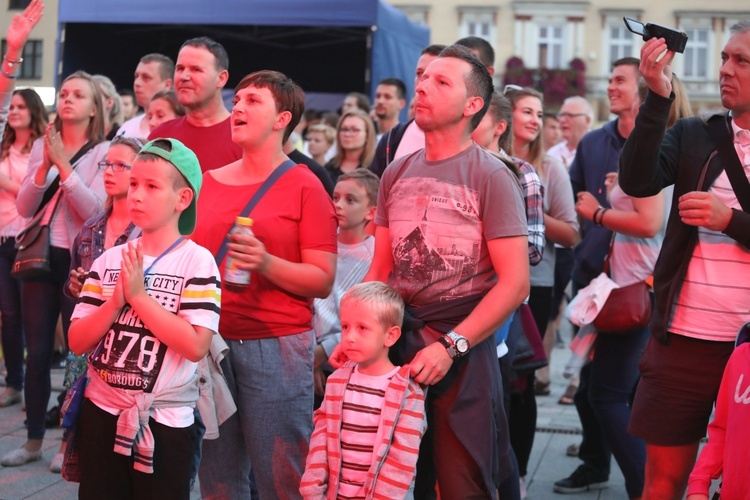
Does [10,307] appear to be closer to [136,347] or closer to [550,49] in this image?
[136,347]

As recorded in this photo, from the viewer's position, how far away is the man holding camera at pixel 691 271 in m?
3.74

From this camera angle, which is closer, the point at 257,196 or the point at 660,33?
the point at 660,33

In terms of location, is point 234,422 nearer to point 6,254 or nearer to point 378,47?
point 6,254

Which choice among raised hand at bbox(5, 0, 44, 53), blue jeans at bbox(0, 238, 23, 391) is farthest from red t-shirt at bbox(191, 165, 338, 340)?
blue jeans at bbox(0, 238, 23, 391)

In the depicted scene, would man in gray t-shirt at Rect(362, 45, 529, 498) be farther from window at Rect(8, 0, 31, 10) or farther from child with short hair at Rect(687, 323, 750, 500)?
window at Rect(8, 0, 31, 10)

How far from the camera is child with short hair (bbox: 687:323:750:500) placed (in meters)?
3.33

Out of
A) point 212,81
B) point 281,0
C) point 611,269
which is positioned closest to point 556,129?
point 281,0

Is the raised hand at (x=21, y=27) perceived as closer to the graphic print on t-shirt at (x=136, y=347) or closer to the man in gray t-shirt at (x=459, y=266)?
the graphic print on t-shirt at (x=136, y=347)

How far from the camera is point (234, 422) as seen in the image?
13.5 ft

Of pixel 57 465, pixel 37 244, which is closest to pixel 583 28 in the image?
pixel 37 244

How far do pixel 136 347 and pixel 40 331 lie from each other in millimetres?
2741

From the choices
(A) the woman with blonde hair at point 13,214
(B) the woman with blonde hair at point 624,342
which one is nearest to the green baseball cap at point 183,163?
(B) the woman with blonde hair at point 624,342

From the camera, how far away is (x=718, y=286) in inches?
148

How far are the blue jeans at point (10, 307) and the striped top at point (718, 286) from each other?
464 centimetres
